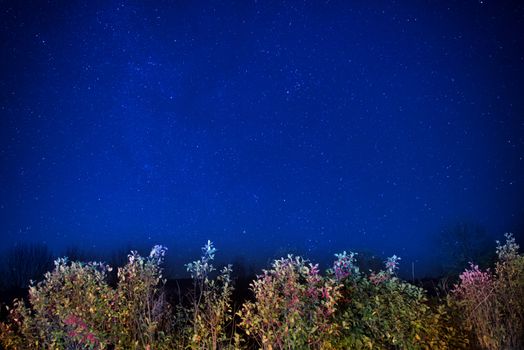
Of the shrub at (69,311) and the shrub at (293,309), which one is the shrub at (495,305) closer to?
the shrub at (293,309)

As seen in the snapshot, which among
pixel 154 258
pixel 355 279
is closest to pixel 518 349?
pixel 355 279

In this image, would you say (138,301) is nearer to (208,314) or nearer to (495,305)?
(208,314)

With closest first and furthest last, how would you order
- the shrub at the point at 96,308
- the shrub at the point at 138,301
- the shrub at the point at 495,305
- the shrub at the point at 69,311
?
1. the shrub at the point at 69,311
2. the shrub at the point at 96,308
3. the shrub at the point at 138,301
4. the shrub at the point at 495,305

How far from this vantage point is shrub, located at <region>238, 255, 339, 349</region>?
5707 mm

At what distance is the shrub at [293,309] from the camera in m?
5.71

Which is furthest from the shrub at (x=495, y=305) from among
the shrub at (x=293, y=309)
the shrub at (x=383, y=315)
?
the shrub at (x=293, y=309)

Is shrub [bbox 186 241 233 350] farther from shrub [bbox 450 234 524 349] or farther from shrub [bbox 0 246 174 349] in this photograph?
shrub [bbox 450 234 524 349]

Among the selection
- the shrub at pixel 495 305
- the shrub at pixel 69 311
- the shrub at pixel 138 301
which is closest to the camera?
the shrub at pixel 69 311

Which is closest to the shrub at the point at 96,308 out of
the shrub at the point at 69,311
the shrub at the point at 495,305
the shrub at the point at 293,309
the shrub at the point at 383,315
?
the shrub at the point at 69,311

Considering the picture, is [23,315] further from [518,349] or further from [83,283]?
[518,349]

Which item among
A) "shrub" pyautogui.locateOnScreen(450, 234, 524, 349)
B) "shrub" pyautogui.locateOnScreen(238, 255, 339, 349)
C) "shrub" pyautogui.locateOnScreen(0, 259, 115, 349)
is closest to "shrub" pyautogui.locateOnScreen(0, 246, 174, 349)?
"shrub" pyautogui.locateOnScreen(0, 259, 115, 349)

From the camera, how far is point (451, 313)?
27.3ft

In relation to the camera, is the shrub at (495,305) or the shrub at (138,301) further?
the shrub at (495,305)

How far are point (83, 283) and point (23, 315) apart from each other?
3.87ft
